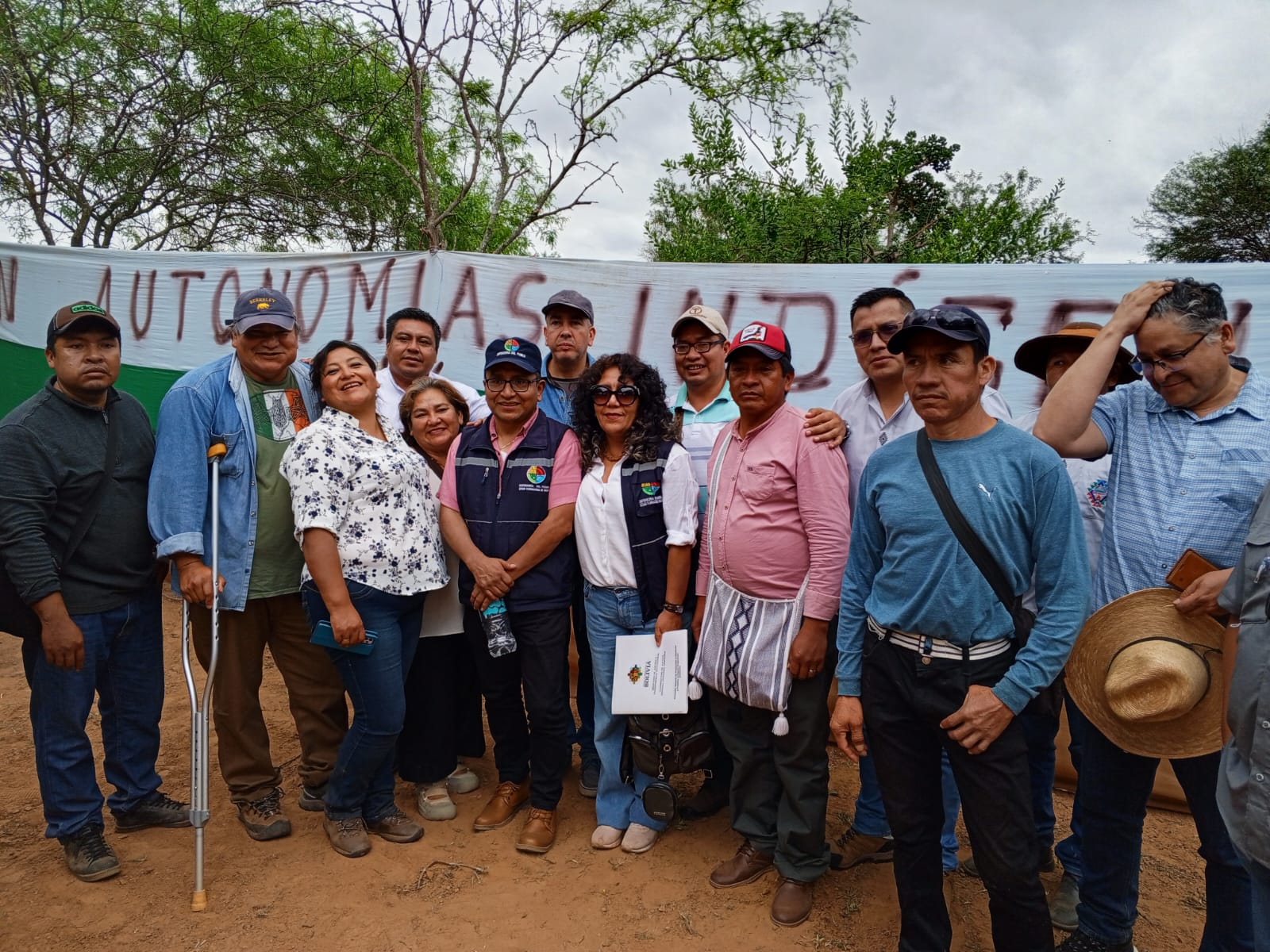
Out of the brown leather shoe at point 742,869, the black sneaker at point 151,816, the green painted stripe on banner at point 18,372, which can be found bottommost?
the black sneaker at point 151,816

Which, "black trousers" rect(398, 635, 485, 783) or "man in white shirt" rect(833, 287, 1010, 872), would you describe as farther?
"black trousers" rect(398, 635, 485, 783)

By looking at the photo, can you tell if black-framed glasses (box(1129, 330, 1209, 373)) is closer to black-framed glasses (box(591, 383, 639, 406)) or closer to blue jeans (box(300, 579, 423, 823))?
black-framed glasses (box(591, 383, 639, 406))

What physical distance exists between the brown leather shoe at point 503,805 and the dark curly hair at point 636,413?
58.7 inches

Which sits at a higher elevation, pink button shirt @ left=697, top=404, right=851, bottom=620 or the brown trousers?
pink button shirt @ left=697, top=404, right=851, bottom=620

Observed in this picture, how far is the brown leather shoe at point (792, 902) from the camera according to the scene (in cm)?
279

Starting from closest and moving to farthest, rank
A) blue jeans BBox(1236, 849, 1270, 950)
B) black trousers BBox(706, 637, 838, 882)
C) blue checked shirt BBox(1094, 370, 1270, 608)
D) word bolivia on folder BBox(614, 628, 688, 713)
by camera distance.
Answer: blue jeans BBox(1236, 849, 1270, 950), blue checked shirt BBox(1094, 370, 1270, 608), black trousers BBox(706, 637, 838, 882), word bolivia on folder BBox(614, 628, 688, 713)

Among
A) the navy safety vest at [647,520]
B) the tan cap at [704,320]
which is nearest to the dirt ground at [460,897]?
the navy safety vest at [647,520]

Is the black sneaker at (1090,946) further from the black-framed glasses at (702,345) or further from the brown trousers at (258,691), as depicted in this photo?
the brown trousers at (258,691)

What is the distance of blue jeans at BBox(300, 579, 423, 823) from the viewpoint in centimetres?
299

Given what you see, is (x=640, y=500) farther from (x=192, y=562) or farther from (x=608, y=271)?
(x=608, y=271)

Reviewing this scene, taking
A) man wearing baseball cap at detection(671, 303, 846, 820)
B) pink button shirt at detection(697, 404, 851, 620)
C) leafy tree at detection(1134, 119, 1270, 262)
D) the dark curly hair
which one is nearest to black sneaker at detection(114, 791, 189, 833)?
man wearing baseball cap at detection(671, 303, 846, 820)

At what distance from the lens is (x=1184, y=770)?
2289mm

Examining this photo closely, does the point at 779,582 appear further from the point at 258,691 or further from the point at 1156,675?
the point at 258,691

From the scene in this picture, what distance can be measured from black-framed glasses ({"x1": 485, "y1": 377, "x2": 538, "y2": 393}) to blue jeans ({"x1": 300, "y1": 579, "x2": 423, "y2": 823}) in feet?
2.91
